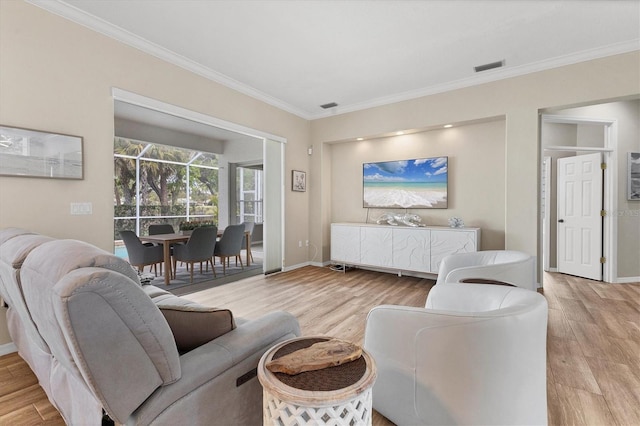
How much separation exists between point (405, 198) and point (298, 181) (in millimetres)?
1953

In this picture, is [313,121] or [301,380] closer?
[301,380]

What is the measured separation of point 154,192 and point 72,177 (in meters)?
4.86

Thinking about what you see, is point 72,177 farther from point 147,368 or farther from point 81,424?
point 147,368

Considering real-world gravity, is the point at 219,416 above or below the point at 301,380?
below

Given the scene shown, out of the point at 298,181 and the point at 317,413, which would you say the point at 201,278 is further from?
the point at 317,413

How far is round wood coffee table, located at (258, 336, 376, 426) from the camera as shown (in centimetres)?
92

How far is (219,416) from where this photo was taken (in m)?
1.12

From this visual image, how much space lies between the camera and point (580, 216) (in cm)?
475

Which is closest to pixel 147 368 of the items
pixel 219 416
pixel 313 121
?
pixel 219 416

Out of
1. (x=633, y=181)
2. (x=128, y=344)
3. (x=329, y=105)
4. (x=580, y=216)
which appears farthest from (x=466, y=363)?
(x=633, y=181)

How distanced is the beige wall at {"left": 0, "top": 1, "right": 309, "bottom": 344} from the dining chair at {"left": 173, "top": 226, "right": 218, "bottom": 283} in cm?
140

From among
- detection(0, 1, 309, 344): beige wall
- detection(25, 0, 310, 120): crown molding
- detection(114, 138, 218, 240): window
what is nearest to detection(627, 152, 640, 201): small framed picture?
detection(25, 0, 310, 120): crown molding

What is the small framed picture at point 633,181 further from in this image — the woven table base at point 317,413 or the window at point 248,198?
the window at point 248,198

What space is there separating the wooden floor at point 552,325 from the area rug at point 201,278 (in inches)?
10.9
